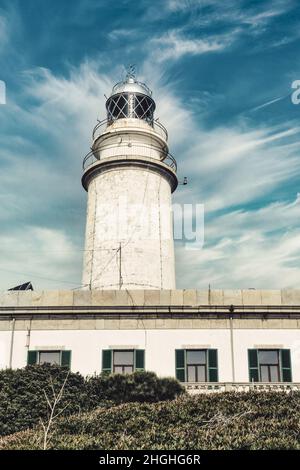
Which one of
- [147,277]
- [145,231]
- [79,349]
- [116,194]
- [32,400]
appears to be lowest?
[32,400]

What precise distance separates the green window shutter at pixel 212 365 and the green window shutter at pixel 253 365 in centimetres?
126

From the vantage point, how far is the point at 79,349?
21656 mm

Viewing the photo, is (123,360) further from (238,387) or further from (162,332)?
(238,387)

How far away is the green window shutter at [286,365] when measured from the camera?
21.1 meters

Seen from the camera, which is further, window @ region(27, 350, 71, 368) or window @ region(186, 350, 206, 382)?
window @ region(27, 350, 71, 368)

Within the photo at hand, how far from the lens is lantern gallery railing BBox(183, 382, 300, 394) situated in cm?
2033

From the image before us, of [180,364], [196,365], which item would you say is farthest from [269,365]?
[180,364]

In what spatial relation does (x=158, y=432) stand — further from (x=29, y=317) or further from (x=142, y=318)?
(x=29, y=317)

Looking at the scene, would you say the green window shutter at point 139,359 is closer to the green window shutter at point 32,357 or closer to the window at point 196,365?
the window at point 196,365

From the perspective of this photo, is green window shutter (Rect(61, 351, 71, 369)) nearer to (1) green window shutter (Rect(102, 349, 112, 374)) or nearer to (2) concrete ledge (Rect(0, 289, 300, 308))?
(1) green window shutter (Rect(102, 349, 112, 374))

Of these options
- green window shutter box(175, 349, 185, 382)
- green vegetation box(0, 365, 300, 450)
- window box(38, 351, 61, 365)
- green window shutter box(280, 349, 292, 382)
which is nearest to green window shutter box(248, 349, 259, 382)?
green window shutter box(280, 349, 292, 382)

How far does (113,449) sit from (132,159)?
62.4ft

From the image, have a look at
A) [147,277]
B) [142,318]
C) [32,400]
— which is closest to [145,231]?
[147,277]

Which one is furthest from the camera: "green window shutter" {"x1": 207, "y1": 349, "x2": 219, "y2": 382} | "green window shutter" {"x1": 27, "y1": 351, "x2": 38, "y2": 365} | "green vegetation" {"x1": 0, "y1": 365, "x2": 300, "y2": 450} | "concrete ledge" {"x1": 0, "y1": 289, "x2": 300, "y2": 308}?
"concrete ledge" {"x1": 0, "y1": 289, "x2": 300, "y2": 308}
